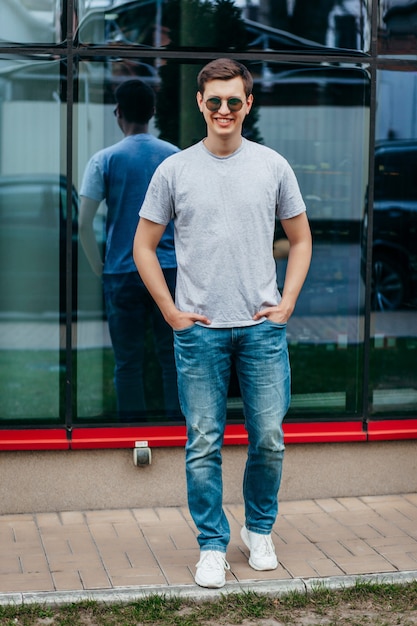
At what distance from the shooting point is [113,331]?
599 centimetres

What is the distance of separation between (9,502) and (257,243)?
6.66 feet

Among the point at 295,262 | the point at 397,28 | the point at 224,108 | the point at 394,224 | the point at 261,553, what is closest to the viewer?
the point at 224,108

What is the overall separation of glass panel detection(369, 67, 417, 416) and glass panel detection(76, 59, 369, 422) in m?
0.09

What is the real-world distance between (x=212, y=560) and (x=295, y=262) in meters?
1.29

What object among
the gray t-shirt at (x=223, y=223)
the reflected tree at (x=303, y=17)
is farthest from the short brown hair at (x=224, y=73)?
the reflected tree at (x=303, y=17)

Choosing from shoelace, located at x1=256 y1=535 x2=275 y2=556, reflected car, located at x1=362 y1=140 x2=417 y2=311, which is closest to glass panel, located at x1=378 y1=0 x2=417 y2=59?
reflected car, located at x1=362 y1=140 x2=417 y2=311

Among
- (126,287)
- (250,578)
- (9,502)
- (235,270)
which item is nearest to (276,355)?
(235,270)

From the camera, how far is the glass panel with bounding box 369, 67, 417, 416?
6043mm

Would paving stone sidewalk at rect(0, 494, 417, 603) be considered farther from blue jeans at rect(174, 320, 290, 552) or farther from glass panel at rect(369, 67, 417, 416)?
glass panel at rect(369, 67, 417, 416)

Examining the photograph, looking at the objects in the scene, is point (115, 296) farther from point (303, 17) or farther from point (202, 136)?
point (303, 17)

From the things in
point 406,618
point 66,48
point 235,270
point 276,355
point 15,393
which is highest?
point 66,48

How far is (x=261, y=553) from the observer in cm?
502

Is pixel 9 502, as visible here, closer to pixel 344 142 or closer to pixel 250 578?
pixel 250 578

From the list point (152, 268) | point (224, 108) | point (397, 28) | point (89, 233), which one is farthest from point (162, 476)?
→ point (397, 28)
